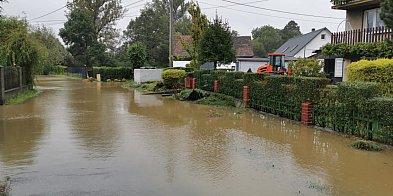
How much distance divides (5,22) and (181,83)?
434 inches

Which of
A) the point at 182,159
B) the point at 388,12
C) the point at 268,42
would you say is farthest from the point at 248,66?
the point at 268,42

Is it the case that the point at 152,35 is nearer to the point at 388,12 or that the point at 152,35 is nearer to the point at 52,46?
the point at 52,46

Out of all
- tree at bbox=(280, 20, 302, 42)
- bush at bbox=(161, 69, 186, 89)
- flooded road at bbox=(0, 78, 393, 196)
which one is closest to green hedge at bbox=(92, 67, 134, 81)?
bush at bbox=(161, 69, 186, 89)

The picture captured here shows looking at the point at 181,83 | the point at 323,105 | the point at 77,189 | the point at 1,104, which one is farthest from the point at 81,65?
the point at 77,189

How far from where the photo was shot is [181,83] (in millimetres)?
25453

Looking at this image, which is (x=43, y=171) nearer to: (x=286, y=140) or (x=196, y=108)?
(x=286, y=140)

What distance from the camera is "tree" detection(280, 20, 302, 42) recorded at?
84206 millimetres

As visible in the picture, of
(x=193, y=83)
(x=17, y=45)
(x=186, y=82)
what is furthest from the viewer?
(x=186, y=82)

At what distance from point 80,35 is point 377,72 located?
4667 cm

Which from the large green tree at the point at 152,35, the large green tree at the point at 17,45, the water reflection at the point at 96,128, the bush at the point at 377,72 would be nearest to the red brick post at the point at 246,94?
the bush at the point at 377,72

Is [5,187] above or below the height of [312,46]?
below

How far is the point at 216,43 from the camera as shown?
22859 millimetres

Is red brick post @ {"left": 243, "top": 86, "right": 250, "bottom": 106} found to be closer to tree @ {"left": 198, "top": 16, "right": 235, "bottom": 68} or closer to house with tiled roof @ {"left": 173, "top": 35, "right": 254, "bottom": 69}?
tree @ {"left": 198, "top": 16, "right": 235, "bottom": 68}

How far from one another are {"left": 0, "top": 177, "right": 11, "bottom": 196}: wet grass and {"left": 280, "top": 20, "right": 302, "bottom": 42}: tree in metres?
80.8
